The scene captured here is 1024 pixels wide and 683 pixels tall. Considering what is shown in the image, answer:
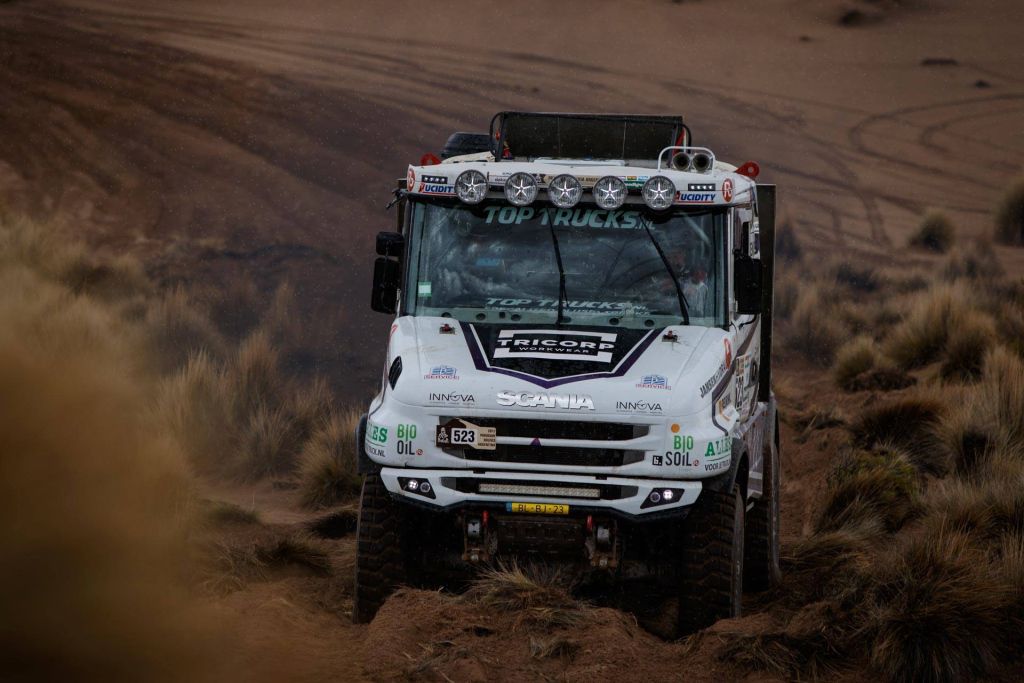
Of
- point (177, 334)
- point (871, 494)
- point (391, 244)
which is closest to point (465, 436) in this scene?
point (391, 244)

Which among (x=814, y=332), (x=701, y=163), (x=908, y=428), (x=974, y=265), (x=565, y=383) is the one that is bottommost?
(x=908, y=428)

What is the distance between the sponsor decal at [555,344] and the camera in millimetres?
7746

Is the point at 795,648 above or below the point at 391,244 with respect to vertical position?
below

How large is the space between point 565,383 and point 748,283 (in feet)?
5.19

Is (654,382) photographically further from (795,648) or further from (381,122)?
(381,122)

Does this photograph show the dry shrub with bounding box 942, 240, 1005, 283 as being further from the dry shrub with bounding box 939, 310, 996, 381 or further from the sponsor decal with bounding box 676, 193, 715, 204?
the sponsor decal with bounding box 676, 193, 715, 204

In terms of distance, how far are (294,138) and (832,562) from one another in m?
24.2

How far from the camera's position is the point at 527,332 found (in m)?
8.05

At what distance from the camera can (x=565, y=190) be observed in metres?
8.35

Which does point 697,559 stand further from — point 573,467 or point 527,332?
point 527,332

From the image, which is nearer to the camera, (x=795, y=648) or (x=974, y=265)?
(x=795, y=648)

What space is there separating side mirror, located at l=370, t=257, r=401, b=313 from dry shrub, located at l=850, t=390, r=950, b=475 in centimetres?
595

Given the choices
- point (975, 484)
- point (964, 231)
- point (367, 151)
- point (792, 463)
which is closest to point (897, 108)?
point (964, 231)

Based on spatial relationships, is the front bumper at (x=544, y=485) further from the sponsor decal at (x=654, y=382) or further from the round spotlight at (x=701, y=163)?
the round spotlight at (x=701, y=163)
